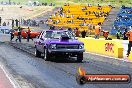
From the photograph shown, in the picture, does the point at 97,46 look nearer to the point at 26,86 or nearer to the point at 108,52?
the point at 108,52

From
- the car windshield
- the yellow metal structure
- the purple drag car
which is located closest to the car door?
the purple drag car

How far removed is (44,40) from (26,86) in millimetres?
11008

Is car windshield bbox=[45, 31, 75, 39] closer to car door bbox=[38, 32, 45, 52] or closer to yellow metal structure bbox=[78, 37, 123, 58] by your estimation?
car door bbox=[38, 32, 45, 52]

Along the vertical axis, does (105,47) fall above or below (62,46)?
below

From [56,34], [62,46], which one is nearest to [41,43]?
[56,34]

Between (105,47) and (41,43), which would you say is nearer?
(41,43)

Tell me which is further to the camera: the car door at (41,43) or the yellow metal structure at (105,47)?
the car door at (41,43)

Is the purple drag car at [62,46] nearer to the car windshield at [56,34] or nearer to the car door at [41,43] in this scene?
the car windshield at [56,34]

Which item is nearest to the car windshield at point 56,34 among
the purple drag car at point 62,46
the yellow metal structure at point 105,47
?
the purple drag car at point 62,46

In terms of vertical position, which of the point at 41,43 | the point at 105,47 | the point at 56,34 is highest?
the point at 56,34

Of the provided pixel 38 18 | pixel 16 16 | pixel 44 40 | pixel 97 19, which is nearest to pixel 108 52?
pixel 44 40

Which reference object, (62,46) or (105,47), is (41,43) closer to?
(62,46)

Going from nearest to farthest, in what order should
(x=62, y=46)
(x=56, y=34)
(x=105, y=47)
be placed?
(x=62, y=46) → (x=56, y=34) → (x=105, y=47)

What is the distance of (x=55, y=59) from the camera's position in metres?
23.9
